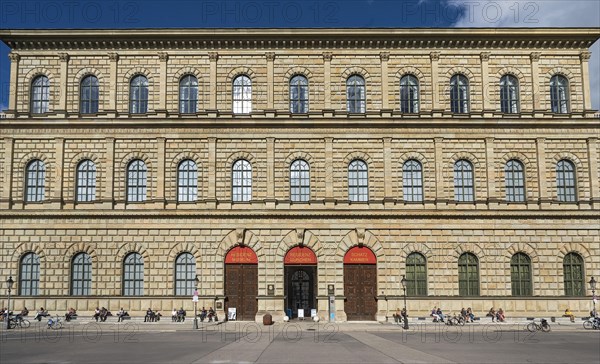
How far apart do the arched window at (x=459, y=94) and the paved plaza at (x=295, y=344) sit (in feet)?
52.8

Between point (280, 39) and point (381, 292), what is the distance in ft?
66.0

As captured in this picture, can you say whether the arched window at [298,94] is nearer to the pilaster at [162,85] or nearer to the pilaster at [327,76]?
the pilaster at [327,76]

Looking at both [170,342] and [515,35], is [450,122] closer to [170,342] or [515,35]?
[515,35]

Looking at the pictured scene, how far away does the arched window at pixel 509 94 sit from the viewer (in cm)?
4709

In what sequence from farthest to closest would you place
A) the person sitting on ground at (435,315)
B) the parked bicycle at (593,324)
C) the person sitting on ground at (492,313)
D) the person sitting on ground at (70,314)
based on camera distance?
the person sitting on ground at (492,313), the person sitting on ground at (435,315), the person sitting on ground at (70,314), the parked bicycle at (593,324)

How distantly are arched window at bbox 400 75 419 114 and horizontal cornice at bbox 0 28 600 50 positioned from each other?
8.47 ft

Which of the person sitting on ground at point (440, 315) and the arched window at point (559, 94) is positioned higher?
the arched window at point (559, 94)

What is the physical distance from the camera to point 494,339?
104 feet

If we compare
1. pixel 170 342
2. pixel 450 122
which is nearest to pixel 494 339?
pixel 170 342

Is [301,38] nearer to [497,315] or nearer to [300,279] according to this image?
[300,279]

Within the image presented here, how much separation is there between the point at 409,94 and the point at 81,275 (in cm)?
2759

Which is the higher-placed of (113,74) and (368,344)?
(113,74)

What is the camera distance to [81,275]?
44750 millimetres

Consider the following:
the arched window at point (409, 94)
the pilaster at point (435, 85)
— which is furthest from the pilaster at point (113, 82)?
the pilaster at point (435, 85)
